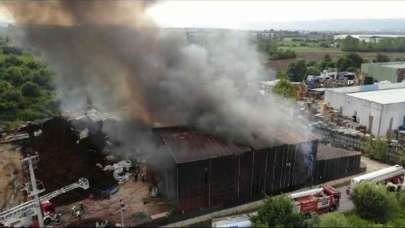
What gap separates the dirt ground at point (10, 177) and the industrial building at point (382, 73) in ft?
170

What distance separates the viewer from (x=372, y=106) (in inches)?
1362

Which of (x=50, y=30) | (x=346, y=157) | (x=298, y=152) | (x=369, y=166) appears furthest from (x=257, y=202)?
(x=50, y=30)

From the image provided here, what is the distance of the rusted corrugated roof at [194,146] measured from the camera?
2086 centimetres

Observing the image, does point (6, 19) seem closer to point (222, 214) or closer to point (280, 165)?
point (222, 214)

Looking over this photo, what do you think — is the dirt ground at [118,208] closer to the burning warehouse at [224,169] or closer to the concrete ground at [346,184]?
the burning warehouse at [224,169]

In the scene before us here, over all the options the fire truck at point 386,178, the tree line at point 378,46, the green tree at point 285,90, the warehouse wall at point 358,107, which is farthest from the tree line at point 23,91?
the tree line at point 378,46

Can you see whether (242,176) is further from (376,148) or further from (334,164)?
(376,148)

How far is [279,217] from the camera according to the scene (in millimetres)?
16922

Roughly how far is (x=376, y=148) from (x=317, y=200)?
1193cm

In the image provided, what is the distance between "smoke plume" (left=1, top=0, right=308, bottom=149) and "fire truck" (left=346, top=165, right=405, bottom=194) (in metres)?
5.04

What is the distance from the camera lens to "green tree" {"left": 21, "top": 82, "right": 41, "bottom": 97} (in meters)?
50.4

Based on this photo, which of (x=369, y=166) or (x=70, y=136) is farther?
(x=70, y=136)

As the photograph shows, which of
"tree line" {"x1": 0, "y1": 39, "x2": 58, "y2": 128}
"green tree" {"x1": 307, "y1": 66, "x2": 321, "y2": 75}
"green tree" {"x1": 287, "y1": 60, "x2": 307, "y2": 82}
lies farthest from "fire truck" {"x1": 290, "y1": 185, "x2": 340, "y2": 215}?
"green tree" {"x1": 307, "y1": 66, "x2": 321, "y2": 75}

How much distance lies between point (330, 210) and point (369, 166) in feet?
30.9
